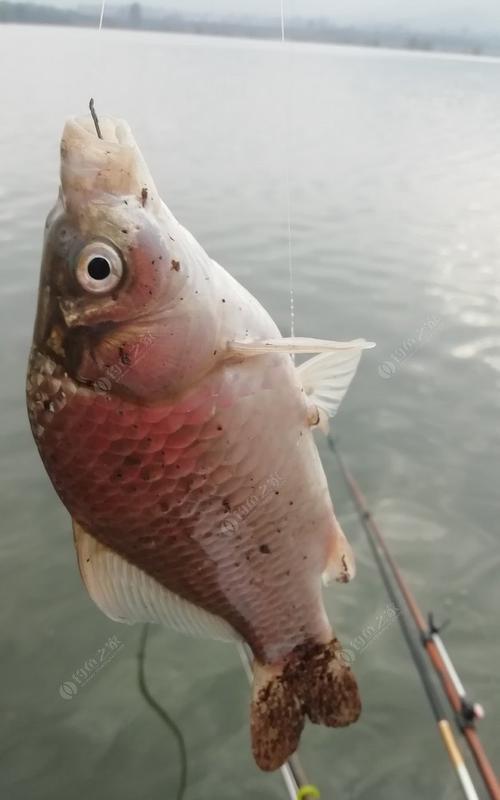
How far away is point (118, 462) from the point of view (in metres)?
1.89

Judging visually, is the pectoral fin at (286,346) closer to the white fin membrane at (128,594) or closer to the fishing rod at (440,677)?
the white fin membrane at (128,594)

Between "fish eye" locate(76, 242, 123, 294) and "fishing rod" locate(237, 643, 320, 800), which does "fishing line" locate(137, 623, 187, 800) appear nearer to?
"fishing rod" locate(237, 643, 320, 800)

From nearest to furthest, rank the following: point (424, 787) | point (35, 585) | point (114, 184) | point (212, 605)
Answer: point (114, 184) → point (212, 605) → point (424, 787) → point (35, 585)

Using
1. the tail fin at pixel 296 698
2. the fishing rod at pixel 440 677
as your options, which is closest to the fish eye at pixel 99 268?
the tail fin at pixel 296 698

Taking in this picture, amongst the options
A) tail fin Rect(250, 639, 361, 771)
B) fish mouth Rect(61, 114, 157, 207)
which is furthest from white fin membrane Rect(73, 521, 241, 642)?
fish mouth Rect(61, 114, 157, 207)

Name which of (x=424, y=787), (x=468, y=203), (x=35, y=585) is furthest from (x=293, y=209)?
(x=424, y=787)

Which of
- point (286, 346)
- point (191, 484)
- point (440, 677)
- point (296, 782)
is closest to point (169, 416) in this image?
point (191, 484)

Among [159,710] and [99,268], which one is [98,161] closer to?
[99,268]

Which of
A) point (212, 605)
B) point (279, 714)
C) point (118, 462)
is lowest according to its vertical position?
point (279, 714)

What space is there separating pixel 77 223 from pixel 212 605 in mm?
1285

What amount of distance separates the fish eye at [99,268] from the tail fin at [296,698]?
143 cm

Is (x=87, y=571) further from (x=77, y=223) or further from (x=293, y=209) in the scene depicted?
(x=293, y=209)

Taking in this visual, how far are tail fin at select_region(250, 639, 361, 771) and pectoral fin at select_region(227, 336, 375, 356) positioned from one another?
3.69 feet

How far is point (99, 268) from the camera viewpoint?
1777 millimetres
